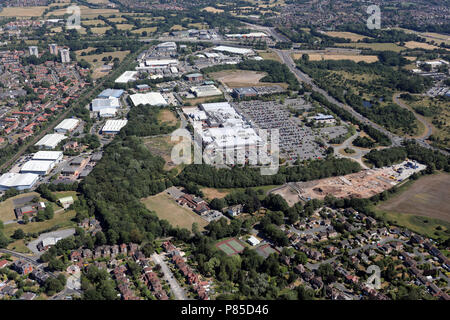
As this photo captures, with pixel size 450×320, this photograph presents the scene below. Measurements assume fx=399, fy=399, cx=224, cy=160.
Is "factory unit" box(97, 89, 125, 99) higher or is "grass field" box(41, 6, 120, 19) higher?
"grass field" box(41, 6, 120, 19)

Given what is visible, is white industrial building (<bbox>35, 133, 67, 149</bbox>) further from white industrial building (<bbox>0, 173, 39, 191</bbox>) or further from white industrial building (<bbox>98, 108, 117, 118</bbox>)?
white industrial building (<bbox>98, 108, 117, 118</bbox>)

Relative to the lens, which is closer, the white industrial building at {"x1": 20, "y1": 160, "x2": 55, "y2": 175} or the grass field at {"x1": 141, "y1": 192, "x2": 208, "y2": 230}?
the grass field at {"x1": 141, "y1": 192, "x2": 208, "y2": 230}

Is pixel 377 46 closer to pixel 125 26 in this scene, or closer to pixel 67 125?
pixel 125 26

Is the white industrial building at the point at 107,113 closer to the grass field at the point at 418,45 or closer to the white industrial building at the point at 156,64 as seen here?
the white industrial building at the point at 156,64

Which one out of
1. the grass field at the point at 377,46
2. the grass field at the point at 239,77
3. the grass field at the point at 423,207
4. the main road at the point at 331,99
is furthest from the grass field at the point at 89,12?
the grass field at the point at 423,207

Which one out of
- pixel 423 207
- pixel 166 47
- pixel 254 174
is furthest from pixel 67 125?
pixel 423 207

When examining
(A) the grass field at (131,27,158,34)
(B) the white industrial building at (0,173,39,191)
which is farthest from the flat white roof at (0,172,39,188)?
(A) the grass field at (131,27,158,34)
